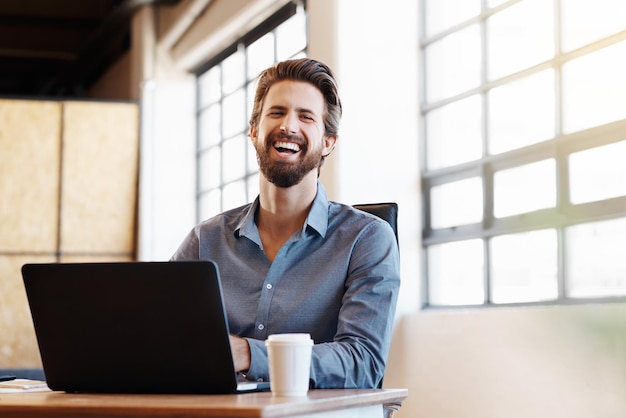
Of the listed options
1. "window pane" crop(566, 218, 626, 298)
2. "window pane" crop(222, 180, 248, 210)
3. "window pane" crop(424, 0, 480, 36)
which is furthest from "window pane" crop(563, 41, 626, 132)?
"window pane" crop(222, 180, 248, 210)

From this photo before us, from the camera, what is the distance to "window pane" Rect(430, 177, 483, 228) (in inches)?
153

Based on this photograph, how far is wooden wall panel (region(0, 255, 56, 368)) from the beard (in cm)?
431

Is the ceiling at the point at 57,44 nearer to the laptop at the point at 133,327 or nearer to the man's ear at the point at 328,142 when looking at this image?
the man's ear at the point at 328,142

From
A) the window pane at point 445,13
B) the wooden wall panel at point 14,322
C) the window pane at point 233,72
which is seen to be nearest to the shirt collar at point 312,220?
the window pane at point 445,13

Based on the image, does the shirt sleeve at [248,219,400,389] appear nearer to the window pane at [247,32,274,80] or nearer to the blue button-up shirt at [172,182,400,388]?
the blue button-up shirt at [172,182,400,388]

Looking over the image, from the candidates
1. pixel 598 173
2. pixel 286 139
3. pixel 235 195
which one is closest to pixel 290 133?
pixel 286 139

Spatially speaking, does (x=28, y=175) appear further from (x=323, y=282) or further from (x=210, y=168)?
(x=323, y=282)

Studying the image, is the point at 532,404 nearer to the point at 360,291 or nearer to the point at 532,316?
the point at 532,316

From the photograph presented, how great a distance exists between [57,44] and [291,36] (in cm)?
469

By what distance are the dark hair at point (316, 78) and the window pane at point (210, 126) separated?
173 inches

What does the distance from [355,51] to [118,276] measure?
2.77 meters

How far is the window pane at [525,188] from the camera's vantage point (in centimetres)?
338

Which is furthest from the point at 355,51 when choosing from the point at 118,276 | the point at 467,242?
the point at 118,276

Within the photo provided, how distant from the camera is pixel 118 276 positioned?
1587 mm
